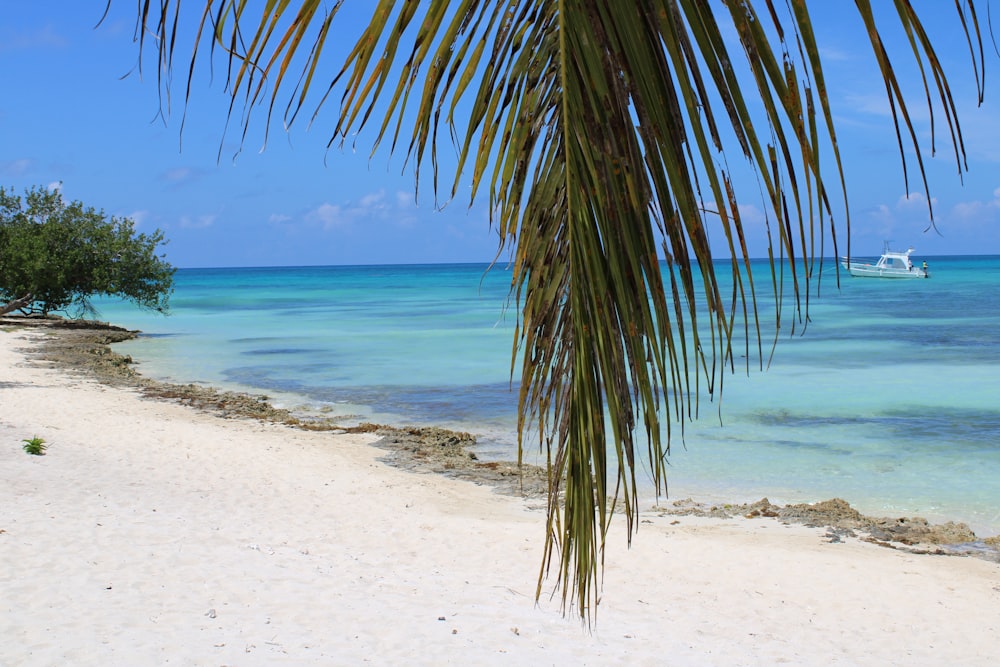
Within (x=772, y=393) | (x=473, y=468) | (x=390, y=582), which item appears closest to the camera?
(x=390, y=582)

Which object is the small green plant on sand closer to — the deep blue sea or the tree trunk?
the deep blue sea

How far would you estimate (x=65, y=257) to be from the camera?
3170cm

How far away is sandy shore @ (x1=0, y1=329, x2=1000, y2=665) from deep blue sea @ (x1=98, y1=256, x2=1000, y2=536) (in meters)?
1.86

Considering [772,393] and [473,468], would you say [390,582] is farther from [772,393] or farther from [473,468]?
[772,393]

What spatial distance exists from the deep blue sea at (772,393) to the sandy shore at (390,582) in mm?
1861

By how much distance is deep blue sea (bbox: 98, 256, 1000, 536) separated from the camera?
11906 millimetres

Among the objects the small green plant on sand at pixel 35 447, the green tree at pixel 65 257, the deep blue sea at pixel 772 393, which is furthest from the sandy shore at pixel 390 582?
the green tree at pixel 65 257

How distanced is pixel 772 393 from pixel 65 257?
25.5 m

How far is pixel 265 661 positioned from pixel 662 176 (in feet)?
15.1

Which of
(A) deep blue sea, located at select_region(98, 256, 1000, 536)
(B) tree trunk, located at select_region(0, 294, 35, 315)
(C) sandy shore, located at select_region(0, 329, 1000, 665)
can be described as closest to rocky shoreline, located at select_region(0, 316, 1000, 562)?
(C) sandy shore, located at select_region(0, 329, 1000, 665)

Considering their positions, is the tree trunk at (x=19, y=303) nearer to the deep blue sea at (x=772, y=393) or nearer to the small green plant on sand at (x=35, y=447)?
the deep blue sea at (x=772, y=393)

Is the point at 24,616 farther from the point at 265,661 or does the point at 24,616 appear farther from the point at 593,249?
the point at 593,249

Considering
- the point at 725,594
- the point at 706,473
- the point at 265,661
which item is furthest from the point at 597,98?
the point at 706,473

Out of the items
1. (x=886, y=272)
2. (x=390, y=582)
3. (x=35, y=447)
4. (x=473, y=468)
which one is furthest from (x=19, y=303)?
Result: (x=886, y=272)
